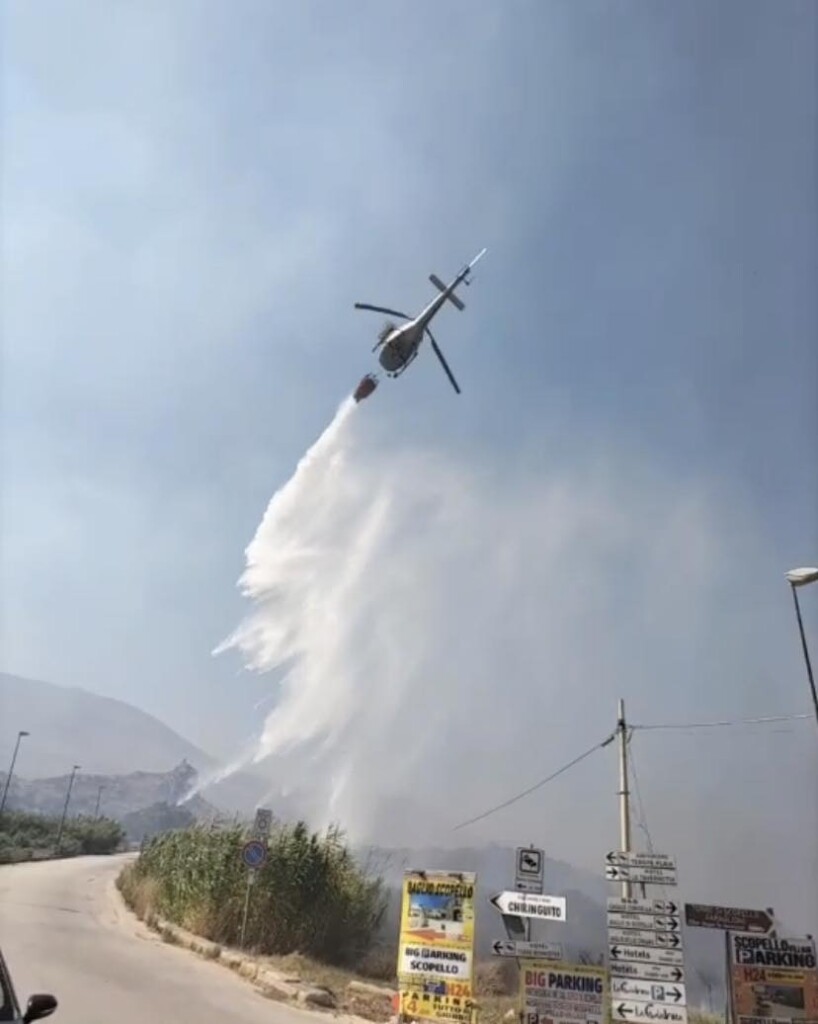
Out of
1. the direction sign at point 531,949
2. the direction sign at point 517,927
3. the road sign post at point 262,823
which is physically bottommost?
the direction sign at point 531,949

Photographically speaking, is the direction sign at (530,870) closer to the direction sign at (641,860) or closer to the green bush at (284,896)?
the direction sign at (641,860)

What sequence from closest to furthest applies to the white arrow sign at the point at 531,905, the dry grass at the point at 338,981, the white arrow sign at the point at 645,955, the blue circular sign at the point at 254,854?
1. the white arrow sign at the point at 645,955
2. the white arrow sign at the point at 531,905
3. the dry grass at the point at 338,981
4. the blue circular sign at the point at 254,854

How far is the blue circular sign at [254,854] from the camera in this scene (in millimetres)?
15180

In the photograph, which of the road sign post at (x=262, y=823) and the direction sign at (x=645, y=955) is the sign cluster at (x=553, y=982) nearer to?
the direction sign at (x=645, y=955)

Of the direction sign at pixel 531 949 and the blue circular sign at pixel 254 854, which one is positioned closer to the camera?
the direction sign at pixel 531 949

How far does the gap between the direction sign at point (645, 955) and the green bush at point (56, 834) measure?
4777 centimetres

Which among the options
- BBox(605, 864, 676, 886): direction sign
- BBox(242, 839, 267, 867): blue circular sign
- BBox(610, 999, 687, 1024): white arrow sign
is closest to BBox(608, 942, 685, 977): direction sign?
BBox(610, 999, 687, 1024): white arrow sign

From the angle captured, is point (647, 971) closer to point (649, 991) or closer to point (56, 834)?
point (649, 991)

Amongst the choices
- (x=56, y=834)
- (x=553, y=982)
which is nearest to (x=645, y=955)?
(x=553, y=982)

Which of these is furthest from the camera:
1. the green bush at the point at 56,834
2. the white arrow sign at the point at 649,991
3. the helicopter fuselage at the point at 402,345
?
the green bush at the point at 56,834

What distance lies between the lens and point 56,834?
191 feet

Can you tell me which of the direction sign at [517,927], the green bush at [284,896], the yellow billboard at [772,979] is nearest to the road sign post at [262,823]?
the green bush at [284,896]

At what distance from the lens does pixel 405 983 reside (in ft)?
38.5

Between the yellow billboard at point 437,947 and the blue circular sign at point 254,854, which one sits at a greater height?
the blue circular sign at point 254,854
